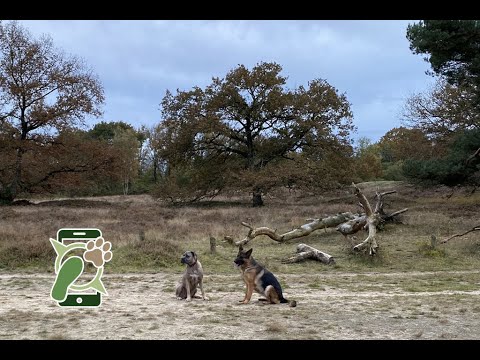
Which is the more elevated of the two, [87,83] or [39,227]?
[87,83]

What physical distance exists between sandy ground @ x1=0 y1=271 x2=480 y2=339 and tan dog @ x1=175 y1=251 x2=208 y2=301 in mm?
242

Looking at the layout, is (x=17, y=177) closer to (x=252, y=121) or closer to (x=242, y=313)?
(x=252, y=121)

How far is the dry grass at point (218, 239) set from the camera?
1481 cm

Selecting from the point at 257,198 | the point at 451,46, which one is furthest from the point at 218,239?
the point at 257,198

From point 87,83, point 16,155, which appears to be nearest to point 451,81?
point 87,83

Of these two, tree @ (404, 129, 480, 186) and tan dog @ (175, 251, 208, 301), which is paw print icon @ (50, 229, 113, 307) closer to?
tan dog @ (175, 251, 208, 301)

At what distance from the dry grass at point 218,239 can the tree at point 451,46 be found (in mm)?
6696

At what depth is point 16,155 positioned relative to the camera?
3656 centimetres

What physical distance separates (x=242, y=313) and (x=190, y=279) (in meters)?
1.73

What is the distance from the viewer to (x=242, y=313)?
8.34 meters

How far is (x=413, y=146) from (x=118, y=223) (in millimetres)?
24179

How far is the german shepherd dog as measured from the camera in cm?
915

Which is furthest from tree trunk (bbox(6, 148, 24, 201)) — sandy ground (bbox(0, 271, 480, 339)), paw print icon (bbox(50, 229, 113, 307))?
paw print icon (bbox(50, 229, 113, 307))
